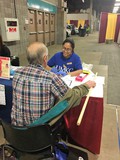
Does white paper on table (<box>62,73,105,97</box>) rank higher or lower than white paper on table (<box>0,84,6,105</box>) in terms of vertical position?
higher

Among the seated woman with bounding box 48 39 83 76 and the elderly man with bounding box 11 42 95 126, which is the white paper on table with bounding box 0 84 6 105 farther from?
the seated woman with bounding box 48 39 83 76

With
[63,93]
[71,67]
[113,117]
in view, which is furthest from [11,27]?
[63,93]

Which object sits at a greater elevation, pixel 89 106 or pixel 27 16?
pixel 27 16

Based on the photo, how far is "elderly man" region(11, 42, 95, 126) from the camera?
1.02 meters

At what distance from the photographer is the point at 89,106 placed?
1439 mm

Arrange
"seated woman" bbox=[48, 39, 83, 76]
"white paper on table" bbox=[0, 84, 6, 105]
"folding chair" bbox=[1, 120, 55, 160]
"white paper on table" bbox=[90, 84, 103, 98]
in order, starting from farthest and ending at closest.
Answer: "seated woman" bbox=[48, 39, 83, 76] → "white paper on table" bbox=[0, 84, 6, 105] → "white paper on table" bbox=[90, 84, 103, 98] → "folding chair" bbox=[1, 120, 55, 160]

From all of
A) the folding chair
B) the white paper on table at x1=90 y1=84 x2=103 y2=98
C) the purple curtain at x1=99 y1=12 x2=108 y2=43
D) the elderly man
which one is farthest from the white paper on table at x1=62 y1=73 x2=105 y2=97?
the purple curtain at x1=99 y1=12 x2=108 y2=43

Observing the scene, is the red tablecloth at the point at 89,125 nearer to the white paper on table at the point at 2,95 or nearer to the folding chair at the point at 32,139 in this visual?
the folding chair at the point at 32,139

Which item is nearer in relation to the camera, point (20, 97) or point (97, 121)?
point (20, 97)

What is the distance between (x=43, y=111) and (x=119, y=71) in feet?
12.7

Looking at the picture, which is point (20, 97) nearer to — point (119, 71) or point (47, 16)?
point (119, 71)

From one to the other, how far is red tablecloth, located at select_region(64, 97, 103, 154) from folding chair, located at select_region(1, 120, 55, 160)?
350mm

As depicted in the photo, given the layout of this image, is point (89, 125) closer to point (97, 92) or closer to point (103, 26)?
point (97, 92)

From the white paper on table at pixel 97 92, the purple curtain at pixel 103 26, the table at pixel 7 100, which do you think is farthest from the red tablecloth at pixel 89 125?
the purple curtain at pixel 103 26
